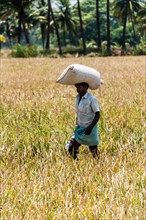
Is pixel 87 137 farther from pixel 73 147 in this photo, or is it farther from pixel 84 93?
pixel 84 93

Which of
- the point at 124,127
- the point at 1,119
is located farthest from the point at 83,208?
the point at 1,119

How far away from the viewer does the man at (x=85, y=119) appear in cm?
295

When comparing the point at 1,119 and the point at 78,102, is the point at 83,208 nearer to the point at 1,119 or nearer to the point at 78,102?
the point at 78,102

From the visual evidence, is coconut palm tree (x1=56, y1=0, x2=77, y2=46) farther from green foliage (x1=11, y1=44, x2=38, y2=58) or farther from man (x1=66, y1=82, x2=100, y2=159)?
man (x1=66, y1=82, x2=100, y2=159)

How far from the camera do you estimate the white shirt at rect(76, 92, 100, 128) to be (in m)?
2.95

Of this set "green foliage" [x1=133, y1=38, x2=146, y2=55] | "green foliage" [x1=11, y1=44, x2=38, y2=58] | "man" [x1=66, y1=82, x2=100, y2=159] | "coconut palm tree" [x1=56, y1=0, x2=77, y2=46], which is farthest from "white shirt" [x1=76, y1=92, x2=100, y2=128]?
"coconut palm tree" [x1=56, y1=0, x2=77, y2=46]

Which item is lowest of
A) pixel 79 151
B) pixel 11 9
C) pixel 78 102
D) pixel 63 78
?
pixel 79 151

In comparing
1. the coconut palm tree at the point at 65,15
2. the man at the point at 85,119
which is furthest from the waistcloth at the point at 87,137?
the coconut palm tree at the point at 65,15

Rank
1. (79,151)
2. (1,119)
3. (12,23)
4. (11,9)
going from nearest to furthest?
1. (79,151)
2. (1,119)
3. (11,9)
4. (12,23)

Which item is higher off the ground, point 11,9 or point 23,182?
point 11,9

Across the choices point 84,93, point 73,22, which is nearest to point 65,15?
point 73,22

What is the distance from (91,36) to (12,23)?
17503mm

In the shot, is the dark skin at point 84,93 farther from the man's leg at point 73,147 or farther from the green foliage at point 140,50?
the green foliage at point 140,50

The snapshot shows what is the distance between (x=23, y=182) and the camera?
93.0 inches
